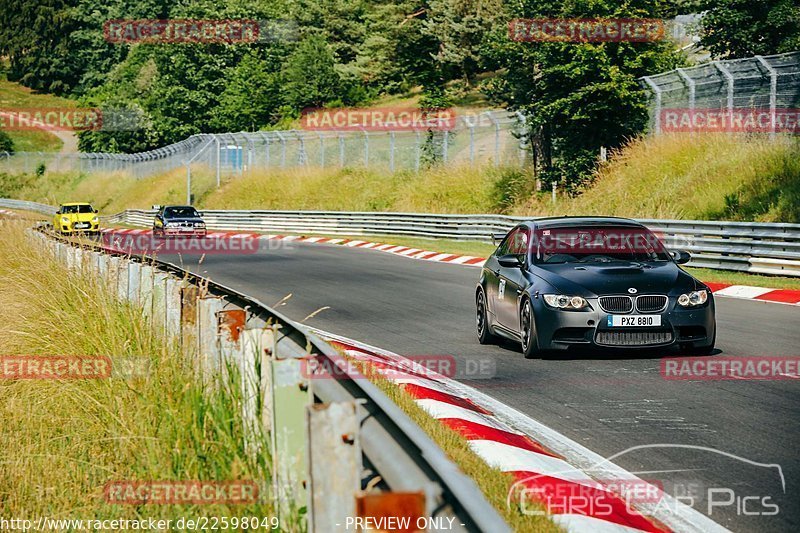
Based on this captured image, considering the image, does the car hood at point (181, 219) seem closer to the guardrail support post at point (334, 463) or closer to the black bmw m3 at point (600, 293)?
the black bmw m3 at point (600, 293)

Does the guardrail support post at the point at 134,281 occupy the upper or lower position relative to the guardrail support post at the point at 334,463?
lower

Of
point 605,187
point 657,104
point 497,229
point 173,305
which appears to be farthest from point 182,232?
point 173,305

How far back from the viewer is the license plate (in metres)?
11.4

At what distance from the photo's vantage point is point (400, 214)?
3991cm

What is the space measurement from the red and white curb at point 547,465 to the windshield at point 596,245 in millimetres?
2509

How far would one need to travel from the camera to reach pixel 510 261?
1238 cm

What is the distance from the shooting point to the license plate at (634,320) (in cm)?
1141

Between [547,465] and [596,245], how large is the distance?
19.2 feet

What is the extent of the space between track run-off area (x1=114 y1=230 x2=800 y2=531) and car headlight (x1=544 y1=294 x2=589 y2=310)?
0.59m

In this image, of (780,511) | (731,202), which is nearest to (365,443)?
(780,511)

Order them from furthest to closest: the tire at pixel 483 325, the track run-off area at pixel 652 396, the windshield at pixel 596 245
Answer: the tire at pixel 483 325, the windshield at pixel 596 245, the track run-off area at pixel 652 396

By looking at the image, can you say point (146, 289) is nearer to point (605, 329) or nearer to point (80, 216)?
point (605, 329)

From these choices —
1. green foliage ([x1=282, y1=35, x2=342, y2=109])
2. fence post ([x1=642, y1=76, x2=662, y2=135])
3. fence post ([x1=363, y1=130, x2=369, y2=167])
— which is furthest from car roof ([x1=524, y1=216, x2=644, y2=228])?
green foliage ([x1=282, y1=35, x2=342, y2=109])

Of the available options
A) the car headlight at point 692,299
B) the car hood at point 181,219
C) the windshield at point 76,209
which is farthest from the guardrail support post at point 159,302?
the windshield at point 76,209
